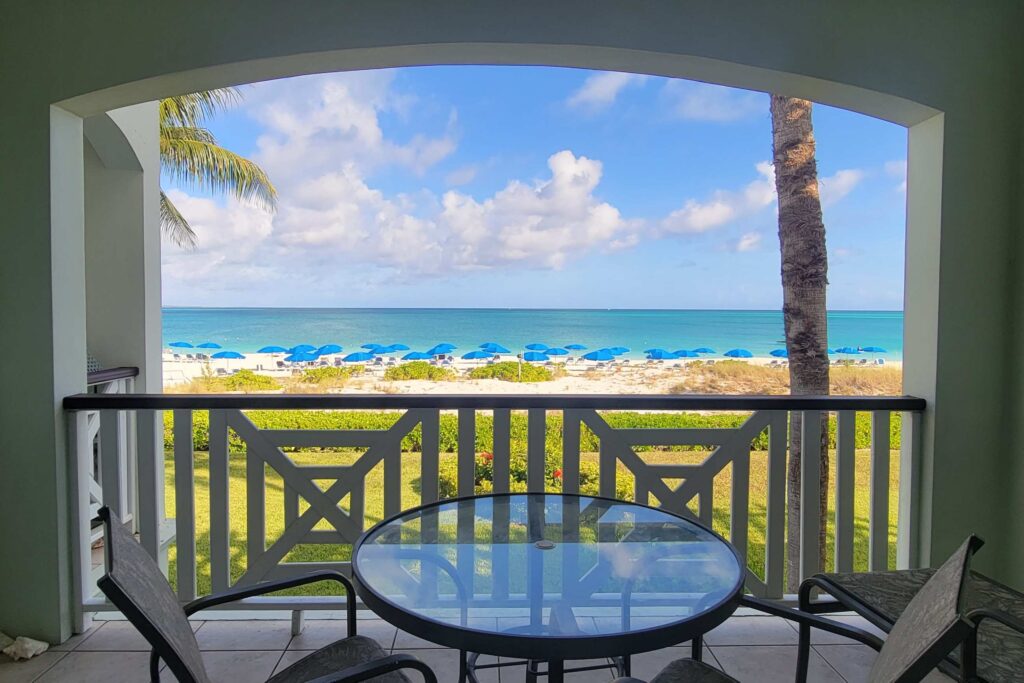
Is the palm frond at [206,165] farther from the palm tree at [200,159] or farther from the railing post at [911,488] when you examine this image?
the railing post at [911,488]

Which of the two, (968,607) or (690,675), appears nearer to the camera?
(690,675)

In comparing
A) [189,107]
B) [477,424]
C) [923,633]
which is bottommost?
[477,424]

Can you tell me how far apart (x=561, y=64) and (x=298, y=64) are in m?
1.18

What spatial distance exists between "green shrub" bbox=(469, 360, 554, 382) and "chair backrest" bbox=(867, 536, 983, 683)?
19.0 meters

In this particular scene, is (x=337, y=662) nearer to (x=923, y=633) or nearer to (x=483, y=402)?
(x=483, y=402)

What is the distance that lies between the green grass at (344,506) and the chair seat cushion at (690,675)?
7.54 ft

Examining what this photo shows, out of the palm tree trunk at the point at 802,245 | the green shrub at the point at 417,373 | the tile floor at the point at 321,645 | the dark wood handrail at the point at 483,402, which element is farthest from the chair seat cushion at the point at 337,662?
the green shrub at the point at 417,373

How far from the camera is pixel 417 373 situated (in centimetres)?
2123

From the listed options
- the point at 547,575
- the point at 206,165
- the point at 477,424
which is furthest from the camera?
the point at 477,424

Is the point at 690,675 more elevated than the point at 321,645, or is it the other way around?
the point at 690,675

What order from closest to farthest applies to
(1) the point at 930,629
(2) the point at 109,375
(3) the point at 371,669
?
(1) the point at 930,629, (3) the point at 371,669, (2) the point at 109,375

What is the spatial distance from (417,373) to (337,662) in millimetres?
19994

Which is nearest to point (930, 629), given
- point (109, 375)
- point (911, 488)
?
point (911, 488)

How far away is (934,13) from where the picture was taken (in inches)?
94.0
